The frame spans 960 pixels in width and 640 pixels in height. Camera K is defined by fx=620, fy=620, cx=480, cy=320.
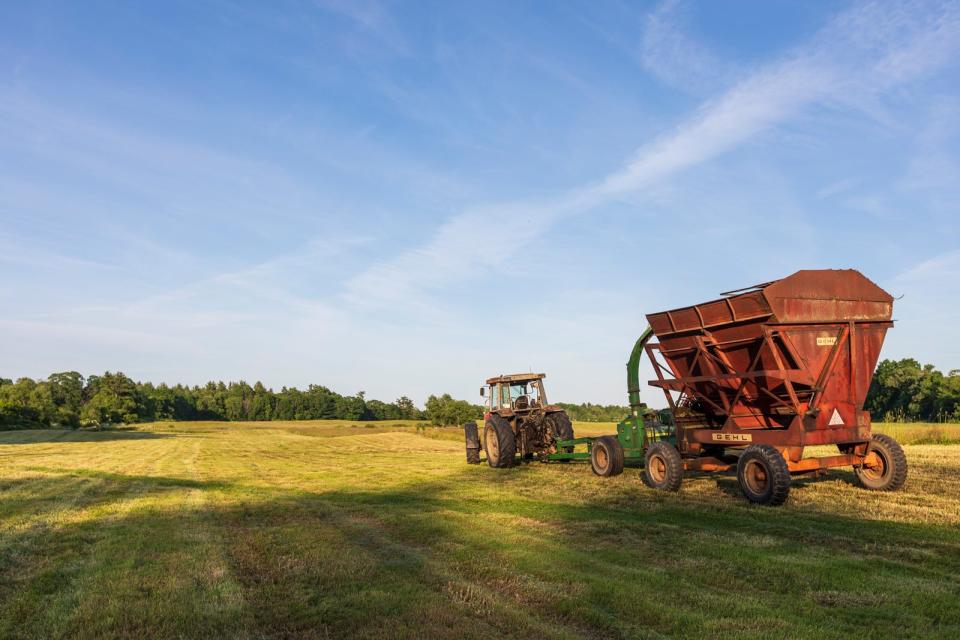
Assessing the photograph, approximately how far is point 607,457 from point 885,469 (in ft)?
17.7

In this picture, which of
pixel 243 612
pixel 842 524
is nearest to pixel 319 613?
pixel 243 612

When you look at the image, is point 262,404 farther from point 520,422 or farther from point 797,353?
point 797,353

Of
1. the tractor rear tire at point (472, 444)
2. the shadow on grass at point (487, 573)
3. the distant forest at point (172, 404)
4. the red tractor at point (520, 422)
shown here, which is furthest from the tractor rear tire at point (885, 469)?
the distant forest at point (172, 404)

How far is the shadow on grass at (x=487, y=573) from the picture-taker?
4836mm

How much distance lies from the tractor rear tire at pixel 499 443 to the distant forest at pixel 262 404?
63.9ft

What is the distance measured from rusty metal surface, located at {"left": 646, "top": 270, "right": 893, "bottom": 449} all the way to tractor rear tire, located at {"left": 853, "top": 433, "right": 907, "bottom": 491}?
44cm

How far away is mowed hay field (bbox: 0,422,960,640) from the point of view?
486 cm

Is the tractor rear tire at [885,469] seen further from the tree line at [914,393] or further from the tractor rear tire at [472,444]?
the tree line at [914,393]

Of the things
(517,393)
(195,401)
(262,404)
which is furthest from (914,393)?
(195,401)

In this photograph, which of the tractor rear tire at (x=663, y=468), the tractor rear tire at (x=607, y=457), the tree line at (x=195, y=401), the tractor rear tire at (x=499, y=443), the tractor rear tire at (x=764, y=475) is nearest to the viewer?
the tractor rear tire at (x=764, y=475)

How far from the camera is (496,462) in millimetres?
16875

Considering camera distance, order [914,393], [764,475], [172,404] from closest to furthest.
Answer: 1. [764,475]
2. [914,393]
3. [172,404]

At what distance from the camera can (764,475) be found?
33.4ft

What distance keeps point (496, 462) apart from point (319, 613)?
1198 cm
